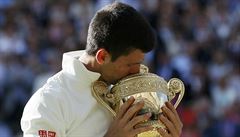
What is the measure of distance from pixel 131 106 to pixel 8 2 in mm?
8598

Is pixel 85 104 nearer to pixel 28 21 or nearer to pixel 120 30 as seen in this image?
pixel 120 30

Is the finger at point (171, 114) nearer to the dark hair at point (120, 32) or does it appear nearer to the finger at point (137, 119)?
the finger at point (137, 119)

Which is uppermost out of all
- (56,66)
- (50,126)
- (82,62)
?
(82,62)

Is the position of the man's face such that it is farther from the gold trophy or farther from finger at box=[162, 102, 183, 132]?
finger at box=[162, 102, 183, 132]

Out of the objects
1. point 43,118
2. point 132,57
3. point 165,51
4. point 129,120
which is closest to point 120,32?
point 132,57

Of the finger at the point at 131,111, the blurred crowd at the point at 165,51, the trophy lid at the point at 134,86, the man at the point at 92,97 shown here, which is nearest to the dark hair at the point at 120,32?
the man at the point at 92,97

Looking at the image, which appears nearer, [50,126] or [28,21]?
[50,126]

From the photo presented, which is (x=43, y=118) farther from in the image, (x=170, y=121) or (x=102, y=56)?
(x=170, y=121)

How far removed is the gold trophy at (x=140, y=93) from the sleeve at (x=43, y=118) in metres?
0.19

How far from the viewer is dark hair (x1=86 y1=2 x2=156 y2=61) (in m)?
3.08

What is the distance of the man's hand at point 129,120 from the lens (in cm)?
305

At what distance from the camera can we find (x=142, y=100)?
3090 millimetres

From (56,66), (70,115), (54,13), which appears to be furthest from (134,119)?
(54,13)

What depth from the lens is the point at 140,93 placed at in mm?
3131
